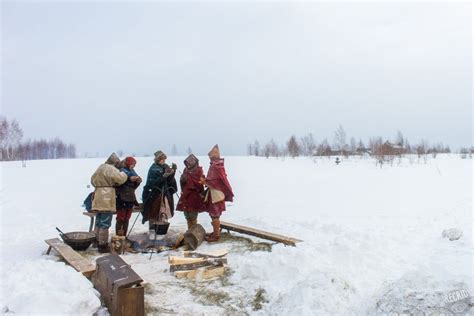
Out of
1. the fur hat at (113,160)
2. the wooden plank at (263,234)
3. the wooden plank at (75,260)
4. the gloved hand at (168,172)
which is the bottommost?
the wooden plank at (263,234)

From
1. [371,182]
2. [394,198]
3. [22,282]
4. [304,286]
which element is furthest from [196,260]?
[371,182]

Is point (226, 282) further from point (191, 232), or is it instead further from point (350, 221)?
point (350, 221)

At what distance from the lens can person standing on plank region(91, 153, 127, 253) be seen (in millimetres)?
6289

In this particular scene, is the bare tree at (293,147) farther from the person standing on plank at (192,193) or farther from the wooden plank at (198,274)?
the wooden plank at (198,274)

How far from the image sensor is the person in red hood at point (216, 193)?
23.0ft

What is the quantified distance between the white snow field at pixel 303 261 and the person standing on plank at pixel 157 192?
118 centimetres

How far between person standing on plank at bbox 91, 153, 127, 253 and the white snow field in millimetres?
314

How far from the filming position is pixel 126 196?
673 cm

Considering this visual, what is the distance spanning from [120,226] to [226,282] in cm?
307

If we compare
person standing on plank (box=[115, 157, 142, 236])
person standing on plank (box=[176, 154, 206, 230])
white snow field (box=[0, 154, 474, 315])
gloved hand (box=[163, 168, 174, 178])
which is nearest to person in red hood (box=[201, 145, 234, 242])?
person standing on plank (box=[176, 154, 206, 230])

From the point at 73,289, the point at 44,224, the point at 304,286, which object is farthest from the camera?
the point at 44,224

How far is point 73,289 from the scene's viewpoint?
353 centimetres

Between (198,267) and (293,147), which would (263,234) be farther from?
(293,147)

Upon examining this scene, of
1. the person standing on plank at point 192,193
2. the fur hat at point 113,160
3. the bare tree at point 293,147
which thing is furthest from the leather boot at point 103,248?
the bare tree at point 293,147
